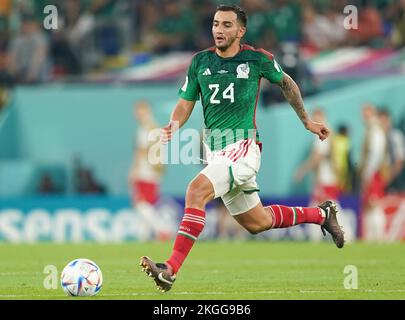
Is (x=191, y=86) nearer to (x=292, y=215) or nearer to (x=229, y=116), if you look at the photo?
(x=229, y=116)

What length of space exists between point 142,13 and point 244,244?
740cm

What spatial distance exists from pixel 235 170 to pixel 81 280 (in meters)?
1.70

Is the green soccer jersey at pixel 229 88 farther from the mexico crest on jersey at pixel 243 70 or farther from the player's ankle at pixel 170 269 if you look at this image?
the player's ankle at pixel 170 269

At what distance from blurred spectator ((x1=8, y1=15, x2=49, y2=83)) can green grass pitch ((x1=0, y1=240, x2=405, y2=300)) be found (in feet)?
19.6

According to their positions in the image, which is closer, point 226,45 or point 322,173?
point 226,45

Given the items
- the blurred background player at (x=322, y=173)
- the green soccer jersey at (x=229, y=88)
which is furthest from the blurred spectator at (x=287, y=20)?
the green soccer jersey at (x=229, y=88)

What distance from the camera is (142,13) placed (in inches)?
1014

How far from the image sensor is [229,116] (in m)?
11.0

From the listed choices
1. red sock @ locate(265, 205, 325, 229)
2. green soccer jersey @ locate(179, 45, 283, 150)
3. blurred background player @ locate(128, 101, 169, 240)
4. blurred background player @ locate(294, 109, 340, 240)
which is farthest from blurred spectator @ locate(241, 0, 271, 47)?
green soccer jersey @ locate(179, 45, 283, 150)

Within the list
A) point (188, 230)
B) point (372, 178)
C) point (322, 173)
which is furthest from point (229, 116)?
point (372, 178)

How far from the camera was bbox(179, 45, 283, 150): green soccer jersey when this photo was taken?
1097 cm

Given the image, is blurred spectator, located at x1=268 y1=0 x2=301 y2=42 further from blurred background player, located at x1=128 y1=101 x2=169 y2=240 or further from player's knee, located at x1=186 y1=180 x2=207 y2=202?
player's knee, located at x1=186 y1=180 x2=207 y2=202

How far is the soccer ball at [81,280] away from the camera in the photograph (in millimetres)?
10266

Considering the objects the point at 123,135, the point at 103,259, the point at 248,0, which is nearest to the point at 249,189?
the point at 103,259
